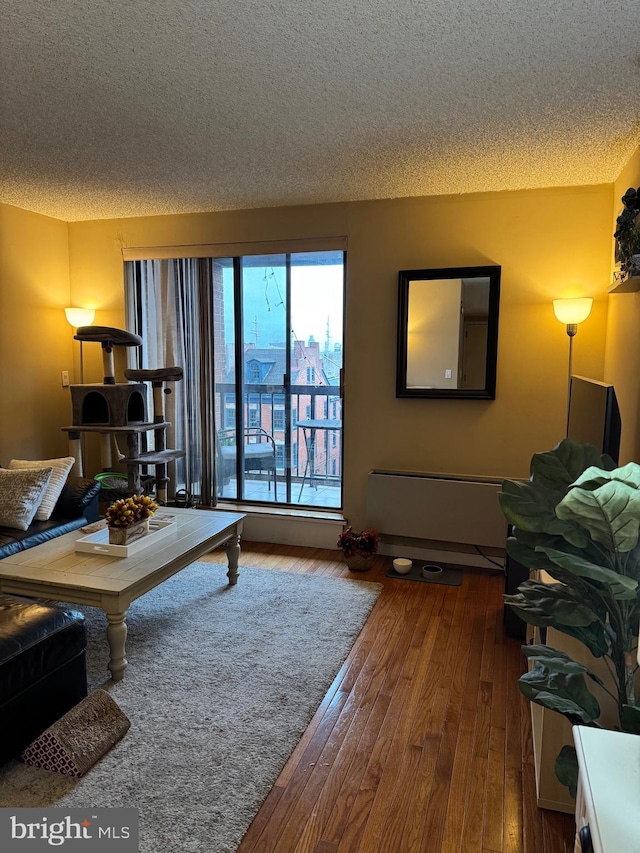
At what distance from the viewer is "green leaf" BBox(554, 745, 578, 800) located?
1.40 metres

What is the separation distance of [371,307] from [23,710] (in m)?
3.11

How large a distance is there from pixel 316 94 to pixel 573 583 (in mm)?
2090

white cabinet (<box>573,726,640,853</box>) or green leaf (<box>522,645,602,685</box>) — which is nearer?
white cabinet (<box>573,726,640,853</box>)

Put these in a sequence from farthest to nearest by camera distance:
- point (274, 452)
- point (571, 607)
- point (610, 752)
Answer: point (274, 452)
point (571, 607)
point (610, 752)

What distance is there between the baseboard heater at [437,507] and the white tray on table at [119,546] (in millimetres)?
1513

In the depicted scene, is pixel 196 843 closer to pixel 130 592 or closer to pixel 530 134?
pixel 130 592

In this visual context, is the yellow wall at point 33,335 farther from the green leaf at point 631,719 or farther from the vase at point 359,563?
the green leaf at point 631,719

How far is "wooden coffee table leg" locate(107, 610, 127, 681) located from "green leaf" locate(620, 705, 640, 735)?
190 cm

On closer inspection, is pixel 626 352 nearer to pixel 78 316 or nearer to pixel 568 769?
pixel 568 769

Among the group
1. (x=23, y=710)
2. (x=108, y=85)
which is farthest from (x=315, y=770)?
(x=108, y=85)

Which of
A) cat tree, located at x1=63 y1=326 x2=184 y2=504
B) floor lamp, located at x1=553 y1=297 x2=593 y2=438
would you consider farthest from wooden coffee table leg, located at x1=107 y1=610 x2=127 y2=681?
floor lamp, located at x1=553 y1=297 x2=593 y2=438

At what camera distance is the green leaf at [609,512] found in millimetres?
1160

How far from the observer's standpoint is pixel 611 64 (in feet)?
6.60

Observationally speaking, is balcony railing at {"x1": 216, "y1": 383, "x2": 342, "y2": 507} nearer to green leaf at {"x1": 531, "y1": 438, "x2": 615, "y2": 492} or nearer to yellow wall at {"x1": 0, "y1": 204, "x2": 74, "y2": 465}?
yellow wall at {"x1": 0, "y1": 204, "x2": 74, "y2": 465}
